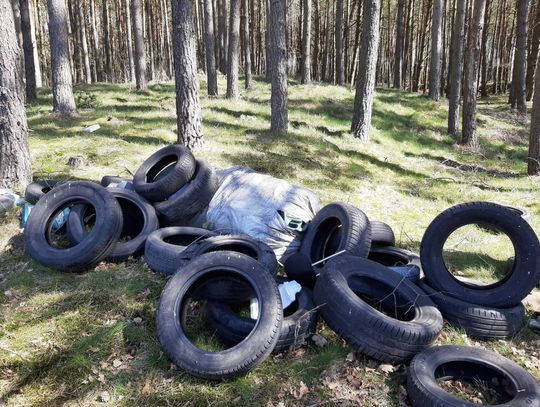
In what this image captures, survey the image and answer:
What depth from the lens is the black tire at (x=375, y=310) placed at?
12.1ft

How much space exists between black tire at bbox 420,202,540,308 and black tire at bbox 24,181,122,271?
3.72 metres

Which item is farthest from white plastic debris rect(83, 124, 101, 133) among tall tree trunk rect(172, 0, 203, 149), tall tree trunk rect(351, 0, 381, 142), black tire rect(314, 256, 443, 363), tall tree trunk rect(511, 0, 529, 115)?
tall tree trunk rect(511, 0, 529, 115)

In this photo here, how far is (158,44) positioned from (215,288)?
3481 centimetres

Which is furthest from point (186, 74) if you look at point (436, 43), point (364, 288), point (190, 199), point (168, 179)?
point (436, 43)

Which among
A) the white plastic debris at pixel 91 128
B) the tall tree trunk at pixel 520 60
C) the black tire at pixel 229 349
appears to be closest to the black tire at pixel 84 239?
the black tire at pixel 229 349

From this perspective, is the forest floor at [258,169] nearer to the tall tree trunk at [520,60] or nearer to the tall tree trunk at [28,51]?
the tall tree trunk at [28,51]

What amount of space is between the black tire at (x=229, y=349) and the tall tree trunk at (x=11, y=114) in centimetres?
449

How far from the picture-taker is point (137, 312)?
4.35 m

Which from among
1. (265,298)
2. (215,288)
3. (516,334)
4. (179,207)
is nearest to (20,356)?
(215,288)

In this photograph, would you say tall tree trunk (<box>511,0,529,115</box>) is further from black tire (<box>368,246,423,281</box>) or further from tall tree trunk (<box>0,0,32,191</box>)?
tall tree trunk (<box>0,0,32,191</box>)

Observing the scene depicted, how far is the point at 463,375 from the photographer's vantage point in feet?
12.2

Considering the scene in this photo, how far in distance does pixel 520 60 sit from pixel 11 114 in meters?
19.7

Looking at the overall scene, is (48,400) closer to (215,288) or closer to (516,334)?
(215,288)

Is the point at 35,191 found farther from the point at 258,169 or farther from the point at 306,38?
the point at 306,38
